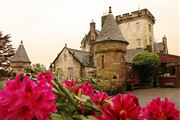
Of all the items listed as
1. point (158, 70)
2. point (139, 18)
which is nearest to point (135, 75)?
point (158, 70)

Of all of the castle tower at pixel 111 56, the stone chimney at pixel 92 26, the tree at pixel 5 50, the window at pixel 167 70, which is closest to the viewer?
the castle tower at pixel 111 56

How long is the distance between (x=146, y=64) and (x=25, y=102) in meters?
33.0

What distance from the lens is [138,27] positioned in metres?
45.7

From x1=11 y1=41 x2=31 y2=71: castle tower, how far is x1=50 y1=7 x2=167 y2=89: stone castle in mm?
4905

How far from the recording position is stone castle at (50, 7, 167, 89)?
24.7 metres

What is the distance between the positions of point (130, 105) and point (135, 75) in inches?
1244

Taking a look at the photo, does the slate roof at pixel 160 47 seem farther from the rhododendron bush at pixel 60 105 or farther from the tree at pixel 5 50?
the rhododendron bush at pixel 60 105

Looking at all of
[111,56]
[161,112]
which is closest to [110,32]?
[111,56]

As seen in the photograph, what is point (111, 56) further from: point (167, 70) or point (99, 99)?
point (99, 99)

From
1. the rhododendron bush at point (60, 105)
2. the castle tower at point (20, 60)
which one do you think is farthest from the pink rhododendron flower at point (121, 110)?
the castle tower at point (20, 60)

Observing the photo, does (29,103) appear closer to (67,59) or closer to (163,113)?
(163,113)

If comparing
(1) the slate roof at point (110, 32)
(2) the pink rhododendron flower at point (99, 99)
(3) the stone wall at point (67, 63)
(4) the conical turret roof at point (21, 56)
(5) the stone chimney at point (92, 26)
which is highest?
(5) the stone chimney at point (92, 26)

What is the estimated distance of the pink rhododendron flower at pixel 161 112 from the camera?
1153 mm

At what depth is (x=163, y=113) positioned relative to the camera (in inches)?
45.4
